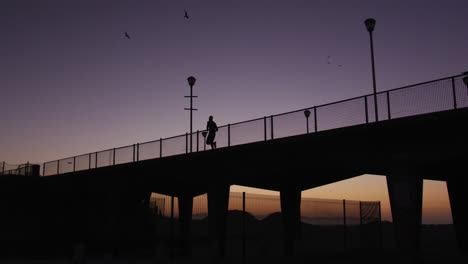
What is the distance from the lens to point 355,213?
32312 millimetres

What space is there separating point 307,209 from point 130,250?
15740mm

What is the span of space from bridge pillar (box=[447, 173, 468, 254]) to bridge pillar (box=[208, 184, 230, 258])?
16180 millimetres

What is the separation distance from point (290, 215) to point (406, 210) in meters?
15.8

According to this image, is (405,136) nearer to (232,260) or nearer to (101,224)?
(232,260)

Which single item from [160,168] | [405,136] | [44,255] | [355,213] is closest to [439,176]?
[355,213]

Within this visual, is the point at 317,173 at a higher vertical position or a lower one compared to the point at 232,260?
higher

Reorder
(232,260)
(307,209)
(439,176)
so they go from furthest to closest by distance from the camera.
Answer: (307,209) < (439,176) < (232,260)

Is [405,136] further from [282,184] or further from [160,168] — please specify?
[160,168]

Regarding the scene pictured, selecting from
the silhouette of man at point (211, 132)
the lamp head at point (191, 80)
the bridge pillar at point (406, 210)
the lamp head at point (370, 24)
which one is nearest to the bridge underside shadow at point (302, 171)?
the bridge pillar at point (406, 210)

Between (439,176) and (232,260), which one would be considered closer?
(232,260)

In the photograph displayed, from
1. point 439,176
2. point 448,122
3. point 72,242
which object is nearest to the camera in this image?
point 448,122

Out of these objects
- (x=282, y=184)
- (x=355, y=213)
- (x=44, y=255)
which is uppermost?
(x=282, y=184)

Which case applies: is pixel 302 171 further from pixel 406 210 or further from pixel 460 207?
pixel 460 207

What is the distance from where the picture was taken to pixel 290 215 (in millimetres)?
34344
